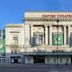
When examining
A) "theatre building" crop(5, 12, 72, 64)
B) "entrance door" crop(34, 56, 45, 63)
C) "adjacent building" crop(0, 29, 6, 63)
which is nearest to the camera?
"theatre building" crop(5, 12, 72, 64)

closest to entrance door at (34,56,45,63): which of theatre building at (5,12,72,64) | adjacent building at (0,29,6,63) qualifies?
theatre building at (5,12,72,64)

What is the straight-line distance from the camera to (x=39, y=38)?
107m

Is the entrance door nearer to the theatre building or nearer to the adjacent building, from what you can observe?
the theatre building

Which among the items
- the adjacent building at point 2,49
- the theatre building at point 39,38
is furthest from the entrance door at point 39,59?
the adjacent building at point 2,49

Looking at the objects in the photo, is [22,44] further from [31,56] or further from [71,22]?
[71,22]

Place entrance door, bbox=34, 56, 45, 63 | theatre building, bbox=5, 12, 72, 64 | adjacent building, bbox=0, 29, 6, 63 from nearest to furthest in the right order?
theatre building, bbox=5, 12, 72, 64 → entrance door, bbox=34, 56, 45, 63 → adjacent building, bbox=0, 29, 6, 63

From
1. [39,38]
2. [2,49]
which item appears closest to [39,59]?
[39,38]

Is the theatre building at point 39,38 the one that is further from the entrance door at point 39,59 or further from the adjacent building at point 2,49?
the adjacent building at point 2,49

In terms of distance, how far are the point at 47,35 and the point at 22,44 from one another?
8.98 meters

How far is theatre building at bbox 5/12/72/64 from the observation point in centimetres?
10244

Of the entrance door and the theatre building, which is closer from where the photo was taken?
the theatre building

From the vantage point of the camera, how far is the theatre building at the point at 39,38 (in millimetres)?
102438

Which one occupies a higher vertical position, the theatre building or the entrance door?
the theatre building

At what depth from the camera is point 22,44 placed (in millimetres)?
105500
